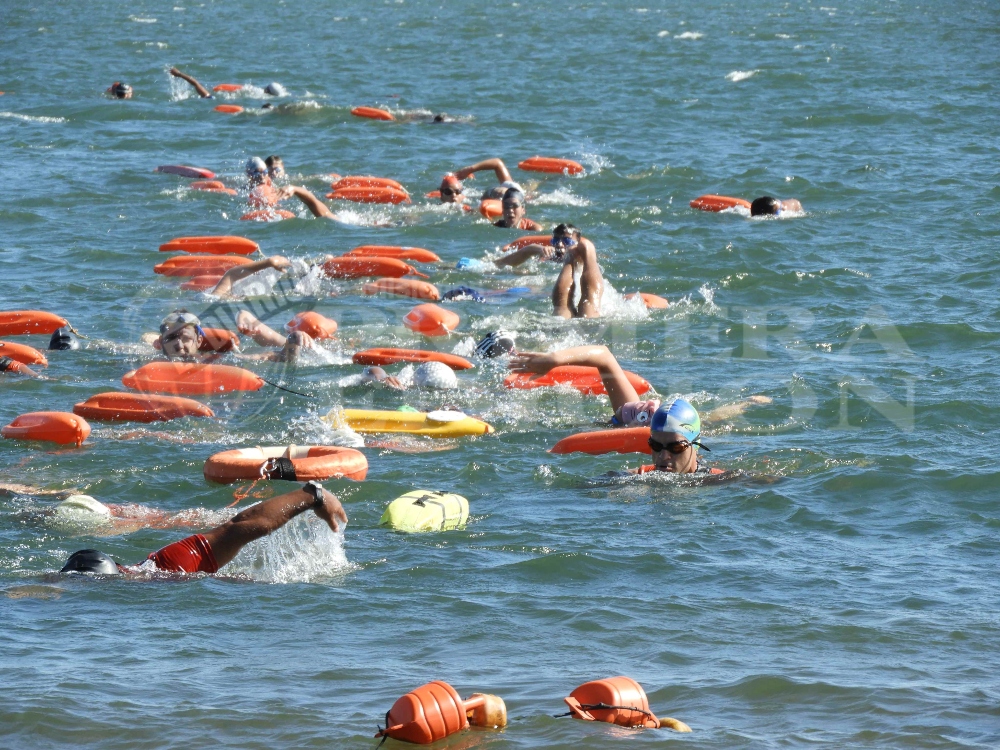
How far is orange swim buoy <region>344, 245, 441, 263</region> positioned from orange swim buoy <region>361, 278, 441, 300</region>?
0.97m

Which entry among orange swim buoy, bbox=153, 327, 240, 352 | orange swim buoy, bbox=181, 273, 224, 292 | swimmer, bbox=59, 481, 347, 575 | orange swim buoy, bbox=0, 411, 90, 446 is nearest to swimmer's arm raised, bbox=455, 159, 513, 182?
orange swim buoy, bbox=181, 273, 224, 292

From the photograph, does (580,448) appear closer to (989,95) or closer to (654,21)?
(989,95)

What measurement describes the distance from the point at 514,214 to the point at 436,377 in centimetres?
712

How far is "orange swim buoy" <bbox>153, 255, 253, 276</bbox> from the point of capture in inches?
660

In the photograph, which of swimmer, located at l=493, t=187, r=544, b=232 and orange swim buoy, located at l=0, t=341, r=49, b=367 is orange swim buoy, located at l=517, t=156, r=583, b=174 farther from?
orange swim buoy, located at l=0, t=341, r=49, b=367

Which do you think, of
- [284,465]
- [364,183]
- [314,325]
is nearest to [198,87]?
[364,183]

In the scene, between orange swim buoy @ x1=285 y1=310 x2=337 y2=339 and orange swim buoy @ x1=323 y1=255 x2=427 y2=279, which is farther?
orange swim buoy @ x1=323 y1=255 x2=427 y2=279

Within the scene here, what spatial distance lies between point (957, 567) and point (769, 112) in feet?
70.3

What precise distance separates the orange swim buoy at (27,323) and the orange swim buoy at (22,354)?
987 millimetres

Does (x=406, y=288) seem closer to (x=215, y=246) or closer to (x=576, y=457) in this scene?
(x=215, y=246)

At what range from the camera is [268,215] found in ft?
66.5

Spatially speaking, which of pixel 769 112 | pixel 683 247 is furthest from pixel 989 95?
pixel 683 247

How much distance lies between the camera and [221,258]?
17016mm

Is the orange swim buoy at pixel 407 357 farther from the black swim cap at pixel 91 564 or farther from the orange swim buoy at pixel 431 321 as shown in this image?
the black swim cap at pixel 91 564
